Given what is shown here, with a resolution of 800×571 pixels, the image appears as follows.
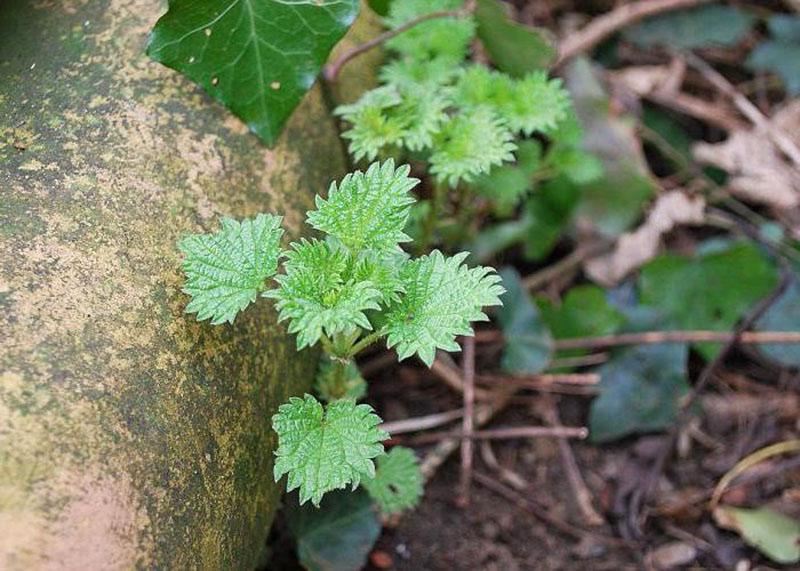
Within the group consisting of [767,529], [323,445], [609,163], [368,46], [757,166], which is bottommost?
[767,529]

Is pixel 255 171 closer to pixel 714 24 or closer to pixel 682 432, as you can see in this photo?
pixel 682 432

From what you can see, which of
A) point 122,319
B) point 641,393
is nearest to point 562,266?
point 641,393

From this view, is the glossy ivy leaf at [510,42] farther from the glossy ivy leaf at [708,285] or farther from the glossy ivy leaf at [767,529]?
the glossy ivy leaf at [767,529]

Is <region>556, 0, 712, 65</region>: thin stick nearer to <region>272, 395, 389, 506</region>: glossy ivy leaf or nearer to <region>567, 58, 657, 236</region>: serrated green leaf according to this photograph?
<region>567, 58, 657, 236</region>: serrated green leaf

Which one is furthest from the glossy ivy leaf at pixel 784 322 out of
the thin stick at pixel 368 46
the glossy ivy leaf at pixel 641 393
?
the thin stick at pixel 368 46

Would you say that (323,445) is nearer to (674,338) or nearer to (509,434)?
(509,434)

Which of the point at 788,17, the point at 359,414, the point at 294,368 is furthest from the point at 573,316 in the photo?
the point at 788,17

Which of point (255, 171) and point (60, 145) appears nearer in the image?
point (60, 145)
